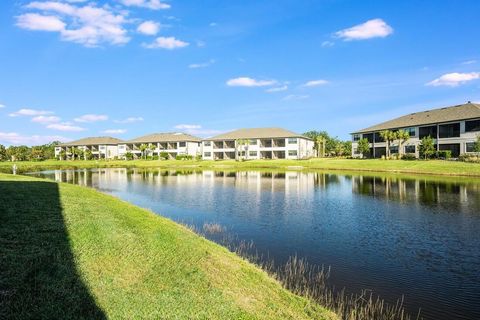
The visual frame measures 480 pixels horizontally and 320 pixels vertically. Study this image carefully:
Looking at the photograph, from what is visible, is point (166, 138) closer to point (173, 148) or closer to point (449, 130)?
point (173, 148)

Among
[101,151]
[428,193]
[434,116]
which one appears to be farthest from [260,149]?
[428,193]

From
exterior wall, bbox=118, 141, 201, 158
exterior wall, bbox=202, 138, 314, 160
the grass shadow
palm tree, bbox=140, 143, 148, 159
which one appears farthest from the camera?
exterior wall, bbox=118, 141, 201, 158

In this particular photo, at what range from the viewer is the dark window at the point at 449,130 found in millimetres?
71875

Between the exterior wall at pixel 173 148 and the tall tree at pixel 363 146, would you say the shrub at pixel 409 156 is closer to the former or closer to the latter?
the tall tree at pixel 363 146

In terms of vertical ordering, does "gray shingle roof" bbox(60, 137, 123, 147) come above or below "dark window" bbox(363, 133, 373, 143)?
above

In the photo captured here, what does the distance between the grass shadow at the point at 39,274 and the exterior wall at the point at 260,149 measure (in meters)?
96.4

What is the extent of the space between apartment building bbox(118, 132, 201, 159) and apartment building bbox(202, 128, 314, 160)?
8981mm

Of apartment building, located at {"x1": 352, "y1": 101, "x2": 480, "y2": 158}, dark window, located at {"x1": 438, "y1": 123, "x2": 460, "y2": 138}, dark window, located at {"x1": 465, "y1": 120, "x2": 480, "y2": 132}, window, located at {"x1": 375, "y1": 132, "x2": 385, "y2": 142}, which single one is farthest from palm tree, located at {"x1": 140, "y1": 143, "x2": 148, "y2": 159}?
dark window, located at {"x1": 465, "y1": 120, "x2": 480, "y2": 132}

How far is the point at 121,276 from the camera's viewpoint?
963cm

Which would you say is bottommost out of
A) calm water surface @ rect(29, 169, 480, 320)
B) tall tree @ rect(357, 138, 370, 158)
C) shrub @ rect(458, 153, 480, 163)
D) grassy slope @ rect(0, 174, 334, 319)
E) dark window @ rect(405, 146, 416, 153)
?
calm water surface @ rect(29, 169, 480, 320)

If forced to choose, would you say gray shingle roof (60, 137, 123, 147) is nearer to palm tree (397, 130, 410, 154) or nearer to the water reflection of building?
palm tree (397, 130, 410, 154)

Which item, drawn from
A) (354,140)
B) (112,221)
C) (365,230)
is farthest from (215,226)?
(354,140)

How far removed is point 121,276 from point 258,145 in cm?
10358

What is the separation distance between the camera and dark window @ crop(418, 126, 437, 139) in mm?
77875
